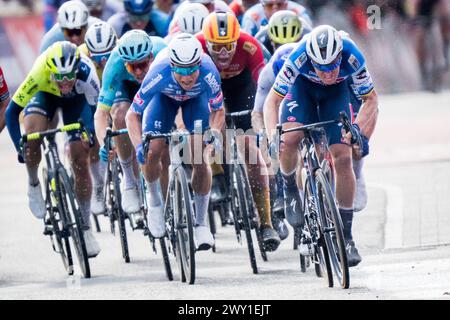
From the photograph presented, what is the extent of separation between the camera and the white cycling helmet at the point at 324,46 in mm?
10367

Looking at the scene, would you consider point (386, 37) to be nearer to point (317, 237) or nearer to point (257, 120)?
point (257, 120)

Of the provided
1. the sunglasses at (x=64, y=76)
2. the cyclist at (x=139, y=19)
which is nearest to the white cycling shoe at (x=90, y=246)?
the sunglasses at (x=64, y=76)

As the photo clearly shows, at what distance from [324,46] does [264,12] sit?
18.0 ft

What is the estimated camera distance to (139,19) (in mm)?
16203

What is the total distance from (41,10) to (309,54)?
15240 mm

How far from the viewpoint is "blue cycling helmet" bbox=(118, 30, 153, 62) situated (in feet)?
38.9

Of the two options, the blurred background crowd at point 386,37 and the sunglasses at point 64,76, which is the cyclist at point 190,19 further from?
the blurred background crowd at point 386,37

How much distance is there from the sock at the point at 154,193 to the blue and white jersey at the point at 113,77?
35.9 inches

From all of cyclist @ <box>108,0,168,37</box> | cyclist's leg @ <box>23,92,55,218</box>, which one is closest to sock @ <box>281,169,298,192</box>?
cyclist's leg @ <box>23,92,55,218</box>

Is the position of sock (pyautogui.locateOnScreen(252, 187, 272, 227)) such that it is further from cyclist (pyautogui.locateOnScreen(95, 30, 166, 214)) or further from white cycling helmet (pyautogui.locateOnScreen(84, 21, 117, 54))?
white cycling helmet (pyautogui.locateOnScreen(84, 21, 117, 54))

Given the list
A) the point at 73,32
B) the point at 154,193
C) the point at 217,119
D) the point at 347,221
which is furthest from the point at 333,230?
the point at 73,32

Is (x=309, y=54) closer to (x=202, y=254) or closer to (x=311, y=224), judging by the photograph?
(x=311, y=224)
